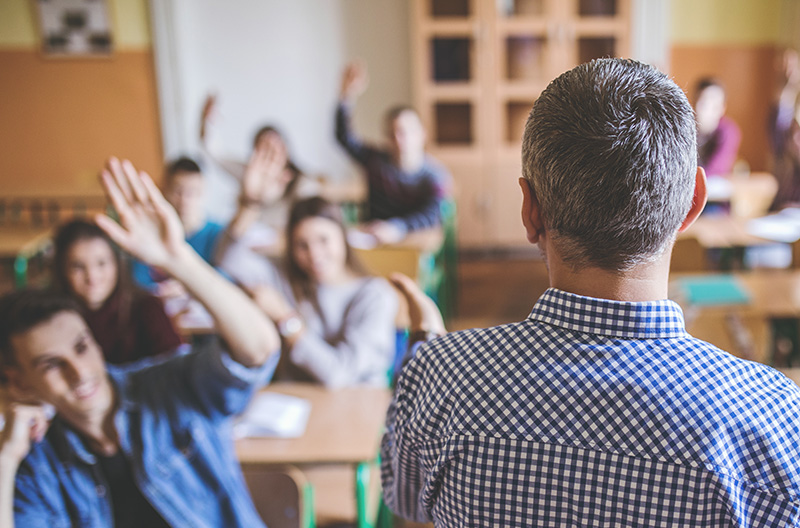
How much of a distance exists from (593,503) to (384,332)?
1670 millimetres

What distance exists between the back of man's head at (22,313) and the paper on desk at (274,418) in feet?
1.95

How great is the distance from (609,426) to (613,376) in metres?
0.05

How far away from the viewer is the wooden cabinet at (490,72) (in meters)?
5.52

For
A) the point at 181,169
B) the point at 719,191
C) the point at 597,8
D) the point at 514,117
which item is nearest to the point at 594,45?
the point at 597,8

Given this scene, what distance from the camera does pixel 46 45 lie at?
565 centimetres

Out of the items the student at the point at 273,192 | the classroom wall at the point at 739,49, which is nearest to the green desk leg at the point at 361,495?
the student at the point at 273,192

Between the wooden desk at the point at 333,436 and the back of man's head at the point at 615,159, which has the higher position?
the back of man's head at the point at 615,159

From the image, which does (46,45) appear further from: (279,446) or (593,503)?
(593,503)

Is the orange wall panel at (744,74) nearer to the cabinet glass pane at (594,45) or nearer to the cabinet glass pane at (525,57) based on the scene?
the cabinet glass pane at (594,45)

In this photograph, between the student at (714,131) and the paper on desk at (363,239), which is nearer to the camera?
the paper on desk at (363,239)

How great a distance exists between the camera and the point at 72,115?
19.0ft

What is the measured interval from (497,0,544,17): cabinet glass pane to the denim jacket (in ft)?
15.7

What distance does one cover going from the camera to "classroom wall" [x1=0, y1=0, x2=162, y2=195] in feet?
18.6

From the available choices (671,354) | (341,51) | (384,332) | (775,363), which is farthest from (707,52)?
(671,354)
